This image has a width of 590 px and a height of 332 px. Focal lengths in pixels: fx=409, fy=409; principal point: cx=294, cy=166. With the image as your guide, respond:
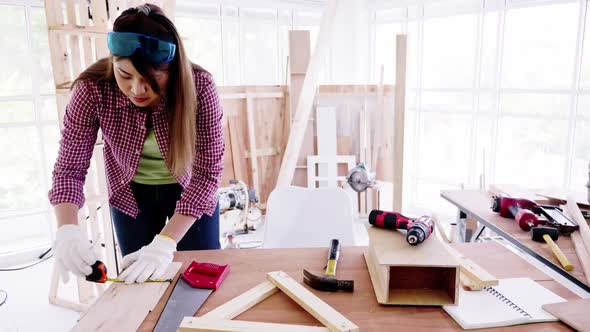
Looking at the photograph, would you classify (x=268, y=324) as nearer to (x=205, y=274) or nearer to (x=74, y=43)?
(x=205, y=274)

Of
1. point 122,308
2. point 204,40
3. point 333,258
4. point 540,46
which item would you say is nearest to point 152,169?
point 122,308

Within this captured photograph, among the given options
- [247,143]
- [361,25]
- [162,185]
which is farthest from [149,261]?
[361,25]

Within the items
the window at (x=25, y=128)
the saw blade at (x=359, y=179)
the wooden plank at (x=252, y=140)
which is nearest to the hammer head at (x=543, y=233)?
the saw blade at (x=359, y=179)

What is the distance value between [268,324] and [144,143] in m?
0.82

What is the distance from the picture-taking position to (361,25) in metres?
4.96

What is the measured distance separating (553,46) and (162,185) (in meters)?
3.78

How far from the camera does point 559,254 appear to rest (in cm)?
128

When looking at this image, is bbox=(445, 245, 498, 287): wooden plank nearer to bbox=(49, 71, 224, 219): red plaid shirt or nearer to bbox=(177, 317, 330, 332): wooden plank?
bbox=(177, 317, 330, 332): wooden plank

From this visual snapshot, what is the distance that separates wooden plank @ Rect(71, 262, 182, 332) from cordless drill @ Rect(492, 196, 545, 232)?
129cm

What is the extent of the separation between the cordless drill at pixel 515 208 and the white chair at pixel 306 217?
62 centimetres

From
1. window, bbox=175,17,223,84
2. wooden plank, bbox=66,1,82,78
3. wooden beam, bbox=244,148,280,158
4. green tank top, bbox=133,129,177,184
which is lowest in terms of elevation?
wooden beam, bbox=244,148,280,158

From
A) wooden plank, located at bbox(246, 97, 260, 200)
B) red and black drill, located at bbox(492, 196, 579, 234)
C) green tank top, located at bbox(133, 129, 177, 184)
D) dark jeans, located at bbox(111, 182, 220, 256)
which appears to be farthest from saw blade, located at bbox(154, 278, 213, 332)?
wooden plank, located at bbox(246, 97, 260, 200)

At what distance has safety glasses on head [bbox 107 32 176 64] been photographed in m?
1.15

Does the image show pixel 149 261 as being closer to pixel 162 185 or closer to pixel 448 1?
pixel 162 185
